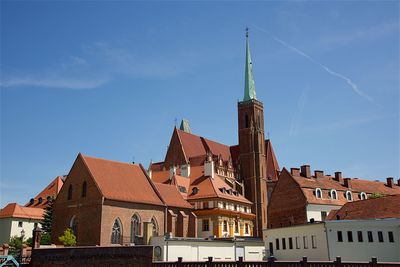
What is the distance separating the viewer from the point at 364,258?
37750 millimetres

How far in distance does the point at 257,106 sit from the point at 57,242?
49.9 meters

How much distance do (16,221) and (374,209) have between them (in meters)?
55.0


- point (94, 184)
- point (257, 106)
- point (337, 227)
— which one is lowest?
Result: point (337, 227)

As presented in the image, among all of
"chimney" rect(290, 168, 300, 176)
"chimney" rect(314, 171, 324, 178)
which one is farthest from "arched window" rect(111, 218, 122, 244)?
"chimney" rect(314, 171, 324, 178)

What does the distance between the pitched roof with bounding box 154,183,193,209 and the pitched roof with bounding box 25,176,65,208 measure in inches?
898

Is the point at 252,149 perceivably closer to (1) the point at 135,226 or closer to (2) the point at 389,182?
(2) the point at 389,182

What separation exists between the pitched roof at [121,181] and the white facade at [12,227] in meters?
24.0

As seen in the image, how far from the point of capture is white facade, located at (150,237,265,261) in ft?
137

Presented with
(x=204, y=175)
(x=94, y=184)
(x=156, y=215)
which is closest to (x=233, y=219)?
(x=204, y=175)

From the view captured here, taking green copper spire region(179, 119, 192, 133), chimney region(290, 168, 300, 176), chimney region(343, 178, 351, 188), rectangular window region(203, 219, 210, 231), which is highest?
green copper spire region(179, 119, 192, 133)

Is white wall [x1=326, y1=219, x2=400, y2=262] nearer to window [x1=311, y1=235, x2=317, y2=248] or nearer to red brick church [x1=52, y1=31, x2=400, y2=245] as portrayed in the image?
window [x1=311, y1=235, x2=317, y2=248]

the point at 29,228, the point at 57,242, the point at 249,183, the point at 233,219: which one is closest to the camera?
the point at 57,242

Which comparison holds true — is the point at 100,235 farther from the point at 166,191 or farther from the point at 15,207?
the point at 15,207

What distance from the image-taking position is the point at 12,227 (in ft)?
232
